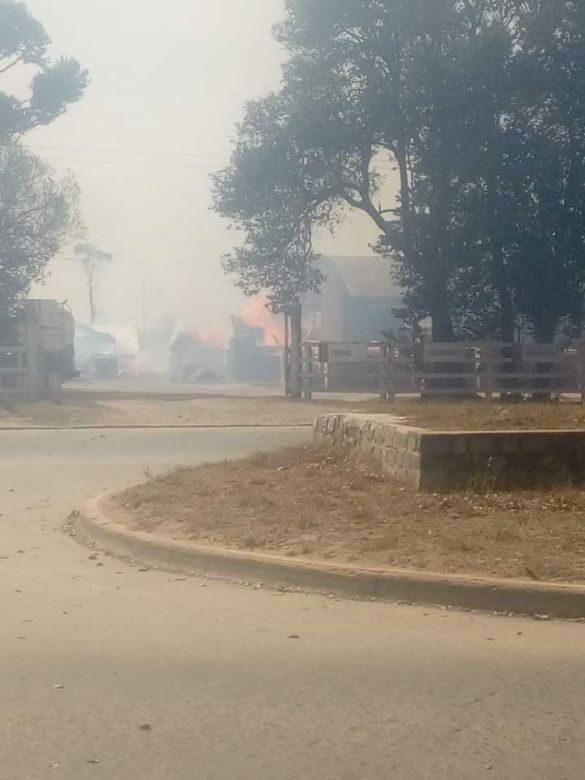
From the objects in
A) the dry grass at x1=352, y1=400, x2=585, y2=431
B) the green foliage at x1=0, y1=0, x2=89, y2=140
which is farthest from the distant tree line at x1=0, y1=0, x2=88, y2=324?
the dry grass at x1=352, y1=400, x2=585, y2=431

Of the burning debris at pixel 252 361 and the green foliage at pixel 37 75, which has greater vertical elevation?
the green foliage at pixel 37 75

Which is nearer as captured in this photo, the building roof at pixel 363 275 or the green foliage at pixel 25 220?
the green foliage at pixel 25 220

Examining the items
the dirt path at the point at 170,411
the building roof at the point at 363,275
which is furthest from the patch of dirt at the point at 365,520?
the building roof at the point at 363,275

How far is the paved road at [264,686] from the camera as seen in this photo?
4.60 m

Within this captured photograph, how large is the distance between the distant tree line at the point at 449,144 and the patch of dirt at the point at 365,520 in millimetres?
18899

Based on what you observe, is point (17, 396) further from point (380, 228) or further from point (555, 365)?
point (555, 365)

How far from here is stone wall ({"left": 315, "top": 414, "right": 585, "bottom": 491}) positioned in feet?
32.8

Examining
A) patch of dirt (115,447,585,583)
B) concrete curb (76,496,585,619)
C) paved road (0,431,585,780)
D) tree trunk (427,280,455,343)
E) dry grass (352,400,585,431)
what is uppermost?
tree trunk (427,280,455,343)

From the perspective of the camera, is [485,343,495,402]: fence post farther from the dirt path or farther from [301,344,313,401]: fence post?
[301,344,313,401]: fence post

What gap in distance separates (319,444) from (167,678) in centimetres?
732

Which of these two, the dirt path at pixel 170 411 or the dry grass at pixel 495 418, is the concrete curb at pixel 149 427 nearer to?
the dirt path at pixel 170 411

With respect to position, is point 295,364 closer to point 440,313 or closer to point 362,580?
point 440,313

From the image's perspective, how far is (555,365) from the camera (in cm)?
2814

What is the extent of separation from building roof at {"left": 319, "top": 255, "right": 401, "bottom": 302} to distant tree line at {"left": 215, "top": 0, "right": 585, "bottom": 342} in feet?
87.3
